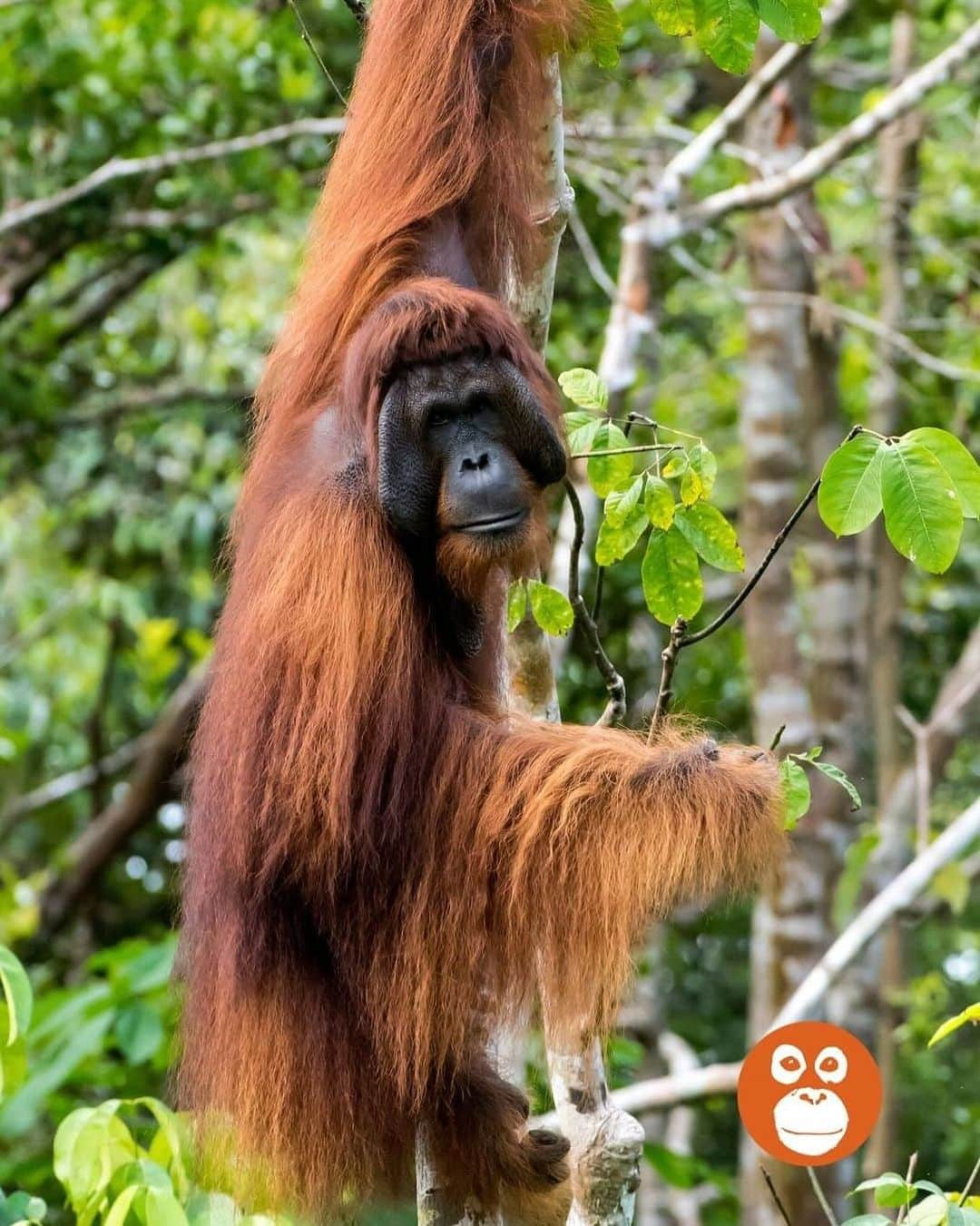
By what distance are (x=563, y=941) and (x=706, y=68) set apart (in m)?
6.31

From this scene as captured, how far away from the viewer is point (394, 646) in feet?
10.4

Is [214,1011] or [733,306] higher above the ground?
[733,306]

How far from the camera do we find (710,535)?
305 cm

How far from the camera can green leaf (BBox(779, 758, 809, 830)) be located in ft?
9.68

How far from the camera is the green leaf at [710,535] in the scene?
3031 mm

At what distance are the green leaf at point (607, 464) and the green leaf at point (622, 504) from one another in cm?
10

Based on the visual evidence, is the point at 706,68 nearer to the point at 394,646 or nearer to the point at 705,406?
the point at 705,406

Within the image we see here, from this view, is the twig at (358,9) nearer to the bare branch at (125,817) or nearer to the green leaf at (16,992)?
the green leaf at (16,992)

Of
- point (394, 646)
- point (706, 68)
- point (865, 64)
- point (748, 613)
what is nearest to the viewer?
point (394, 646)

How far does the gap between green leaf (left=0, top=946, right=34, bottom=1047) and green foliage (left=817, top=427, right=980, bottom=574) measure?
1.62 m

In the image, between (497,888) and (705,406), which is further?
(705,406)

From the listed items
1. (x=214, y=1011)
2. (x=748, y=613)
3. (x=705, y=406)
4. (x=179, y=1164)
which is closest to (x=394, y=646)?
(x=214, y=1011)

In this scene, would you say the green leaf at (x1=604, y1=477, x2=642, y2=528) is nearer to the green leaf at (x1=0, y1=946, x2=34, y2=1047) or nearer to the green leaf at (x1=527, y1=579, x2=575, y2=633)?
the green leaf at (x1=527, y1=579, x2=575, y2=633)

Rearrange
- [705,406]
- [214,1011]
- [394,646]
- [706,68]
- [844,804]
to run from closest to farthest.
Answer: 1. [394,646]
2. [214,1011]
3. [844,804]
4. [706,68]
5. [705,406]
